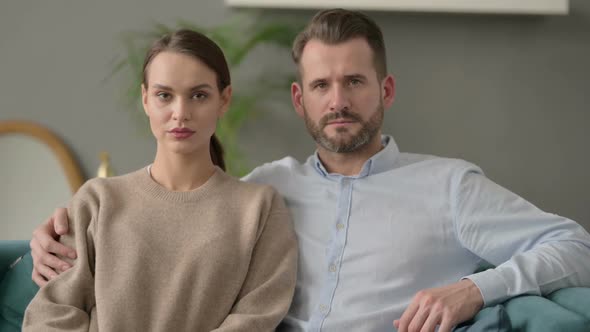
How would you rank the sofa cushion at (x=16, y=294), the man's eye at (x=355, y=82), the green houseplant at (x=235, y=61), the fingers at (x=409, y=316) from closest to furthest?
the fingers at (x=409, y=316) → the sofa cushion at (x=16, y=294) → the man's eye at (x=355, y=82) → the green houseplant at (x=235, y=61)

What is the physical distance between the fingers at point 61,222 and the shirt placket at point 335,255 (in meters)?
0.63

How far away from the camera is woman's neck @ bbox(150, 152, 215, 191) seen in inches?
70.1

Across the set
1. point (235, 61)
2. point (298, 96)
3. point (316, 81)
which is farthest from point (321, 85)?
point (235, 61)

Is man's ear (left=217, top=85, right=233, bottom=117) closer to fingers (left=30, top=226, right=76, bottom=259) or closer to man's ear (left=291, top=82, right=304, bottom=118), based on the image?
man's ear (left=291, top=82, right=304, bottom=118)

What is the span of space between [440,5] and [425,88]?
364 mm

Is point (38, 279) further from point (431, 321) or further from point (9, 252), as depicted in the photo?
point (431, 321)

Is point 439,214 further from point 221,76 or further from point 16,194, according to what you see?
point 16,194

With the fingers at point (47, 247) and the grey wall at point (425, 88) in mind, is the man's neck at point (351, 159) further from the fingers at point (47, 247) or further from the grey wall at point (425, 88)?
the grey wall at point (425, 88)

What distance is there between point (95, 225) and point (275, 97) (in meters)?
1.58

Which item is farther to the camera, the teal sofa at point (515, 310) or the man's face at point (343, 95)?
the man's face at point (343, 95)

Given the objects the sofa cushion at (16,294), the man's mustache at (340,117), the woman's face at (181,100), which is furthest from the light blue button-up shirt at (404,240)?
the sofa cushion at (16,294)

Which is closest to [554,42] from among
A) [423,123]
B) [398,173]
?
[423,123]

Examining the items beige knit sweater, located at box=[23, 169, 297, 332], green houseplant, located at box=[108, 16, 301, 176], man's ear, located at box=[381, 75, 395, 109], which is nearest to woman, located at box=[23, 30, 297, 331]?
beige knit sweater, located at box=[23, 169, 297, 332]

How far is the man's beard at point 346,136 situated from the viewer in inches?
75.0
